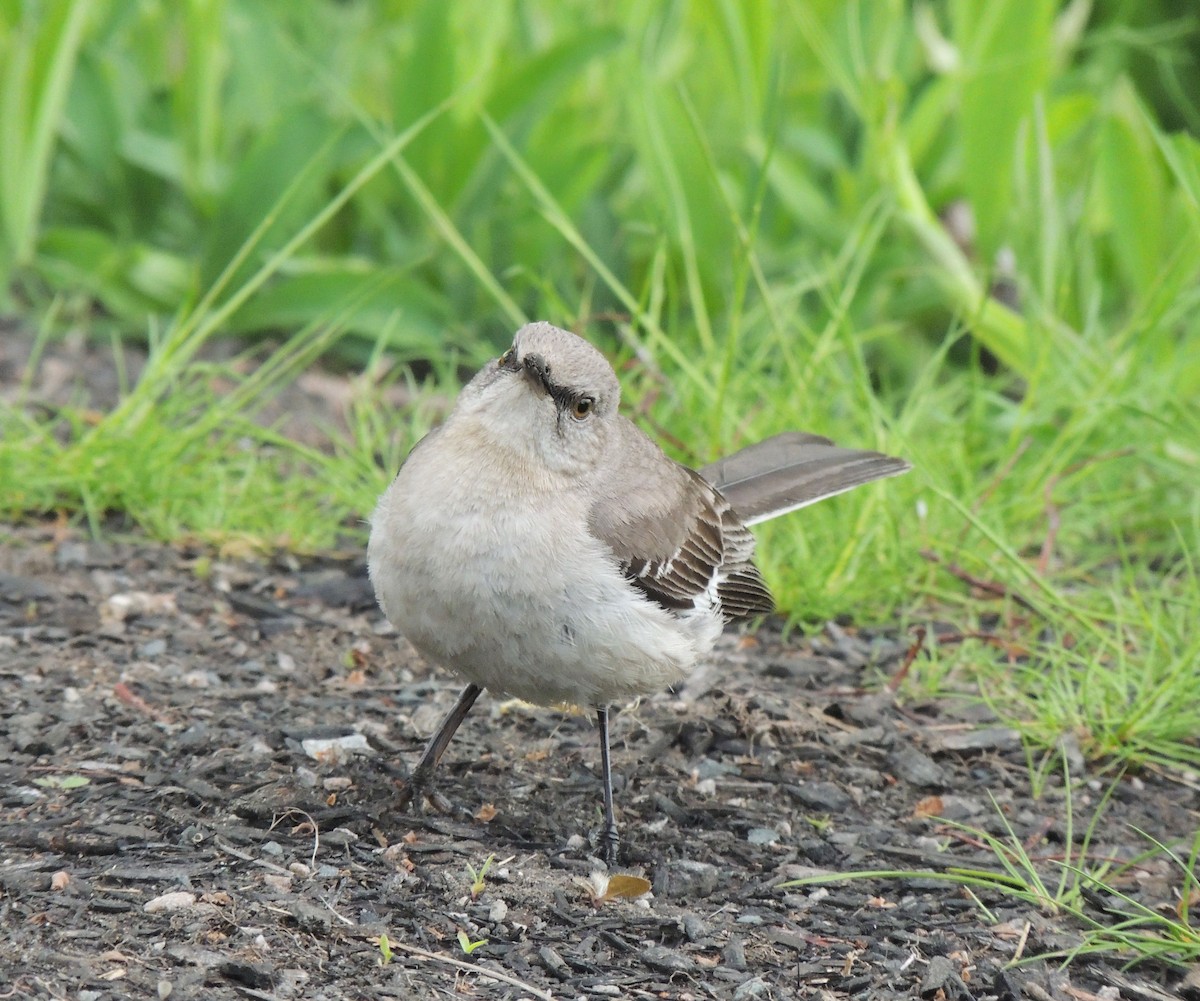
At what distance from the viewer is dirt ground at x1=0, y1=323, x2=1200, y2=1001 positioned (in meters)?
3.40

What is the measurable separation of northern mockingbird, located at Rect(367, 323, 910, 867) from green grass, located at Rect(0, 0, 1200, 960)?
1.20m

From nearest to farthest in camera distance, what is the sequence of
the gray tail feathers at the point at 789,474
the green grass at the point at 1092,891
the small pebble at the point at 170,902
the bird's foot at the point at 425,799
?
1. the small pebble at the point at 170,902
2. the green grass at the point at 1092,891
3. the bird's foot at the point at 425,799
4. the gray tail feathers at the point at 789,474

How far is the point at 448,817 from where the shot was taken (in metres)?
4.21

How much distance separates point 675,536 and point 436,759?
3.19ft

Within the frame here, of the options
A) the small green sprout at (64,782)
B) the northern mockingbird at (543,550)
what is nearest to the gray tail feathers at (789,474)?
the northern mockingbird at (543,550)

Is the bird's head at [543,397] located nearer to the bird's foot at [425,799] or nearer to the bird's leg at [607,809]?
the bird's leg at [607,809]

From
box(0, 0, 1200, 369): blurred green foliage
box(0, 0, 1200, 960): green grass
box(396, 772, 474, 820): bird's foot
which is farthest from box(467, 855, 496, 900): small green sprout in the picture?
box(0, 0, 1200, 369): blurred green foliage

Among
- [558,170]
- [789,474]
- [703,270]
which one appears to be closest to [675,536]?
[789,474]

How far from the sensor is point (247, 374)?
6961 mm

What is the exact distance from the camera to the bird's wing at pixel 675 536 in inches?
168

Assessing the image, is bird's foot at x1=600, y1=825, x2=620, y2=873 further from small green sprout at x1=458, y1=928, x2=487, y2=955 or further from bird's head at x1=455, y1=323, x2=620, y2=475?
bird's head at x1=455, y1=323, x2=620, y2=475

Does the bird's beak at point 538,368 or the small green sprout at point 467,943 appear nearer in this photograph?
the small green sprout at point 467,943

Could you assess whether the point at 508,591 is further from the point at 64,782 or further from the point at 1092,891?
the point at 1092,891

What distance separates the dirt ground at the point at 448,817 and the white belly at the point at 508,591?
499 millimetres
